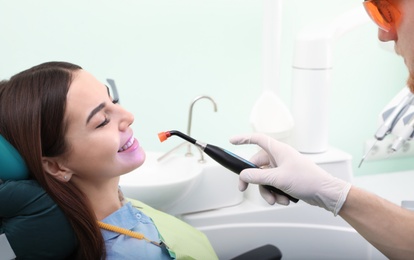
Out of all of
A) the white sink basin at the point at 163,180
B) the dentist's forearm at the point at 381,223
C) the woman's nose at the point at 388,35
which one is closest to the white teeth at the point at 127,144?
the white sink basin at the point at 163,180

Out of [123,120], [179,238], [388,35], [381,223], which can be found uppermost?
[388,35]

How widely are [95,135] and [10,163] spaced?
0.70ft

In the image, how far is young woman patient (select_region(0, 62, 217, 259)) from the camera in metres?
1.09

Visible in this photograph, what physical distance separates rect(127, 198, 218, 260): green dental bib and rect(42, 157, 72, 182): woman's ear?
0.92 ft

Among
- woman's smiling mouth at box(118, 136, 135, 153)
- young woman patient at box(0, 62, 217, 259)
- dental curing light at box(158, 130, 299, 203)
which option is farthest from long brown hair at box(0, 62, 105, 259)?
→ dental curing light at box(158, 130, 299, 203)

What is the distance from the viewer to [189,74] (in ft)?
6.69

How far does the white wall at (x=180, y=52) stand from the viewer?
1865 mm

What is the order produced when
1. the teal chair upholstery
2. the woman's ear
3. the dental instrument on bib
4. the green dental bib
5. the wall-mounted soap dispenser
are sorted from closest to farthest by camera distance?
the teal chair upholstery
the woman's ear
the green dental bib
the dental instrument on bib
the wall-mounted soap dispenser

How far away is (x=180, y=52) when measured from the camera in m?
2.00

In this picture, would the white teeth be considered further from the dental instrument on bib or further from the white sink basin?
the dental instrument on bib

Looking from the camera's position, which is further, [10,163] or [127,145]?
[127,145]

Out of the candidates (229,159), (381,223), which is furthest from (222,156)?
(381,223)

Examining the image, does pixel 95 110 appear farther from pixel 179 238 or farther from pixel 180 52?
pixel 180 52

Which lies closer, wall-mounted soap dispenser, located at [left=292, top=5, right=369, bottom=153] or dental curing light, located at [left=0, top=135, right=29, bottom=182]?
dental curing light, located at [left=0, top=135, right=29, bottom=182]
